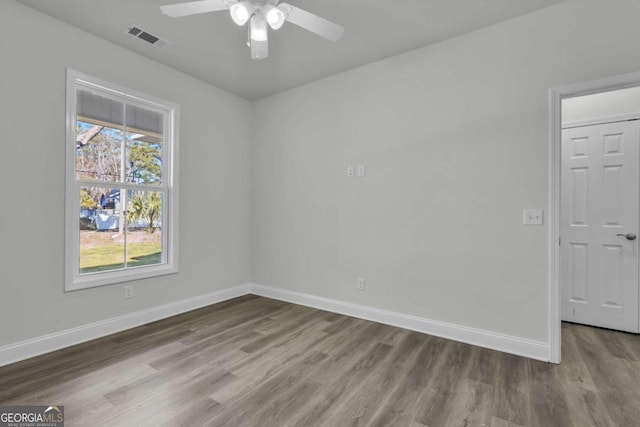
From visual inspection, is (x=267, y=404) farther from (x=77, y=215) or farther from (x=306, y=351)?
(x=77, y=215)

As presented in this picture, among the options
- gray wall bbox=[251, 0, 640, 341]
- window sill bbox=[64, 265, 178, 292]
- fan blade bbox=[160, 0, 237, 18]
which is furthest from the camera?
window sill bbox=[64, 265, 178, 292]

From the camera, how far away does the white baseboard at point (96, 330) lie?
7.60ft

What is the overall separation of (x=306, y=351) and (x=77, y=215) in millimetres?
2373

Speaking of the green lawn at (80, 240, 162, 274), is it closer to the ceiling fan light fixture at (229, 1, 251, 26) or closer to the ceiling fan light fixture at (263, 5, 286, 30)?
the ceiling fan light fixture at (229, 1, 251, 26)

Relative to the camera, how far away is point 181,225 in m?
3.50

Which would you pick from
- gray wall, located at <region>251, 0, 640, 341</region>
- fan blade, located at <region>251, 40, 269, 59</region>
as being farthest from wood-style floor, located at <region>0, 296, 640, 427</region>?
fan blade, located at <region>251, 40, 269, 59</region>

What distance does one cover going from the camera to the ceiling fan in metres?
1.87

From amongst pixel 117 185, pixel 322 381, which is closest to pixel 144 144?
pixel 117 185

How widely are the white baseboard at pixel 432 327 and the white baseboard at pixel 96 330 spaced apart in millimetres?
1012

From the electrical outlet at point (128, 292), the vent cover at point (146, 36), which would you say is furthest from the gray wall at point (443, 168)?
the electrical outlet at point (128, 292)

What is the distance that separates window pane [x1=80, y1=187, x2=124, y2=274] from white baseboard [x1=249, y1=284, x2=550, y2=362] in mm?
1925

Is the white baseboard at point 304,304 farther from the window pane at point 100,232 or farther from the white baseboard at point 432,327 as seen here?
the window pane at point 100,232

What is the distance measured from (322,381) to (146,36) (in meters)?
3.34

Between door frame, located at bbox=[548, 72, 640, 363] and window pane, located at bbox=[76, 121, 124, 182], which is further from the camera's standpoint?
window pane, located at bbox=[76, 121, 124, 182]
